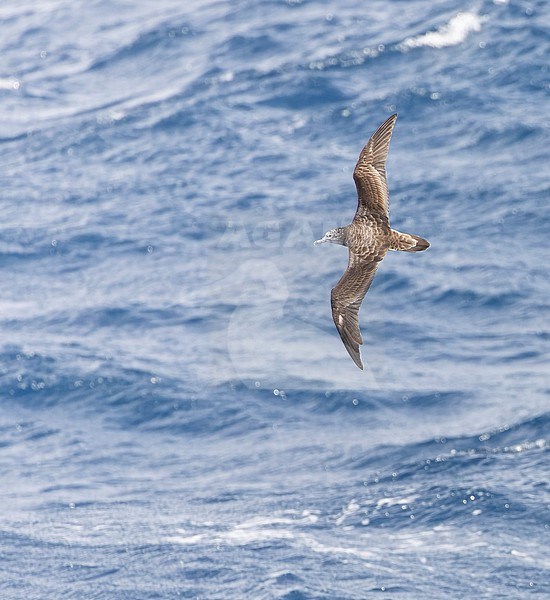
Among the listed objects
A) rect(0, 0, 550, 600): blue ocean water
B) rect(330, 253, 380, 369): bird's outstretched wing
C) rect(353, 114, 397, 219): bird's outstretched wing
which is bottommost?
rect(0, 0, 550, 600): blue ocean water

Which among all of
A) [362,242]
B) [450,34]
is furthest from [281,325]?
[362,242]

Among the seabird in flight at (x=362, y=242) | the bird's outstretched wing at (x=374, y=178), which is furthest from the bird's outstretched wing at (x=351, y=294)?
the bird's outstretched wing at (x=374, y=178)

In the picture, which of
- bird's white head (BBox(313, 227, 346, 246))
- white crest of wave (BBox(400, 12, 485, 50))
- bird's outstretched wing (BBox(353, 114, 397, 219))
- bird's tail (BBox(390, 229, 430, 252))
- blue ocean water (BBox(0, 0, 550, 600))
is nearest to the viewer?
bird's tail (BBox(390, 229, 430, 252))

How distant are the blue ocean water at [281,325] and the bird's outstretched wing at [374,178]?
9.76 meters

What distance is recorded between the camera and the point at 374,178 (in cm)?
1559

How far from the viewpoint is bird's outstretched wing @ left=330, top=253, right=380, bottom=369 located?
50.3 feet

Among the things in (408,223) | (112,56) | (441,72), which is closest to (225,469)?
(408,223)

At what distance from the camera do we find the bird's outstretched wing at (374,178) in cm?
1543

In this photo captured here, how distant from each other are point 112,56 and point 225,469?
666 inches

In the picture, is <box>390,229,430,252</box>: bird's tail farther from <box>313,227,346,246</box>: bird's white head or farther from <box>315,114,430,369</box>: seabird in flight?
<box>313,227,346,246</box>: bird's white head

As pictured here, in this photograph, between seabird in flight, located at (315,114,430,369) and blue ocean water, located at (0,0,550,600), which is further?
blue ocean water, located at (0,0,550,600)

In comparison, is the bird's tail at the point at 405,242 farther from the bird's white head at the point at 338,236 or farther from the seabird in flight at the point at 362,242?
the bird's white head at the point at 338,236

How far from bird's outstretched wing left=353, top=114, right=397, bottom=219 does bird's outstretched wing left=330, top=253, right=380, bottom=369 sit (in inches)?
24.8

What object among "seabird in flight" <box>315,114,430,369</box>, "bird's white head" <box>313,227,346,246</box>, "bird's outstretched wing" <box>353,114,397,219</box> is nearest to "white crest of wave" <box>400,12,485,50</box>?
"bird's outstretched wing" <box>353,114,397,219</box>
